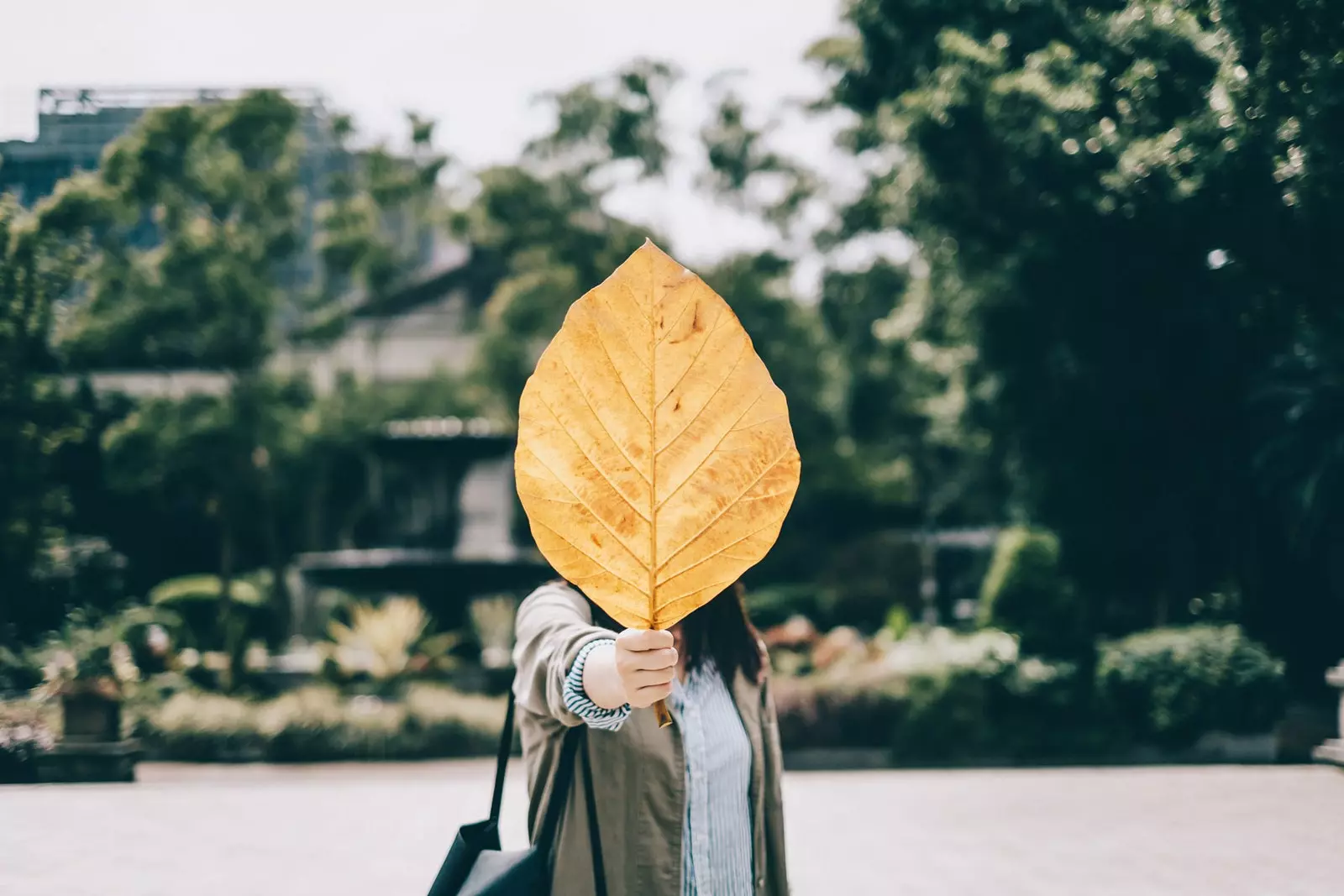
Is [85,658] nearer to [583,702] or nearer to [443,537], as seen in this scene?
[443,537]

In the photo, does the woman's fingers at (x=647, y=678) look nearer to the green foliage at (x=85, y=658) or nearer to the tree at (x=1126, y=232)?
the tree at (x=1126, y=232)

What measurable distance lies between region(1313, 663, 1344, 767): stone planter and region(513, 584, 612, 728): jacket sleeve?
841cm

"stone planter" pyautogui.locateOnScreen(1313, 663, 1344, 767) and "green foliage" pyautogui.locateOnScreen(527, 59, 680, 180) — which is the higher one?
"green foliage" pyautogui.locateOnScreen(527, 59, 680, 180)

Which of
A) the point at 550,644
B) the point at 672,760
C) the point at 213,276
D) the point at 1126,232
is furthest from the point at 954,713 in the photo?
the point at 213,276

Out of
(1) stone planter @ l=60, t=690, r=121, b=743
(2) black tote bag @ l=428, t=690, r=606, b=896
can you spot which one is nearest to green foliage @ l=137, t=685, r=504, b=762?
(1) stone planter @ l=60, t=690, r=121, b=743

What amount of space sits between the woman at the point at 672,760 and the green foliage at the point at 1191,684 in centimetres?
995

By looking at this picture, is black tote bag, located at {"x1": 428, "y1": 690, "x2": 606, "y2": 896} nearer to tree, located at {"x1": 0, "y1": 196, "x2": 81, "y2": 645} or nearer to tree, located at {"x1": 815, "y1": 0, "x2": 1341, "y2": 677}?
tree, located at {"x1": 0, "y1": 196, "x2": 81, "y2": 645}

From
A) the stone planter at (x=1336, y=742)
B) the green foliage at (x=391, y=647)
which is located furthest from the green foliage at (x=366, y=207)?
the stone planter at (x=1336, y=742)

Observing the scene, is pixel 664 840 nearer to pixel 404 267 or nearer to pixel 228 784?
pixel 228 784

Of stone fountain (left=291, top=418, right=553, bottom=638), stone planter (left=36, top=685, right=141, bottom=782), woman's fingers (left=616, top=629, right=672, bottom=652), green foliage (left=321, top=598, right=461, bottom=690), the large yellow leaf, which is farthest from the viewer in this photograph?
stone fountain (left=291, top=418, right=553, bottom=638)

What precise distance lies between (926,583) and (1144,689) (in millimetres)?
11793

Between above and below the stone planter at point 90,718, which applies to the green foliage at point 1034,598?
above

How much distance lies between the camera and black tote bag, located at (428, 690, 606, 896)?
2.19 m

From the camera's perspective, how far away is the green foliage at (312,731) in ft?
37.4
